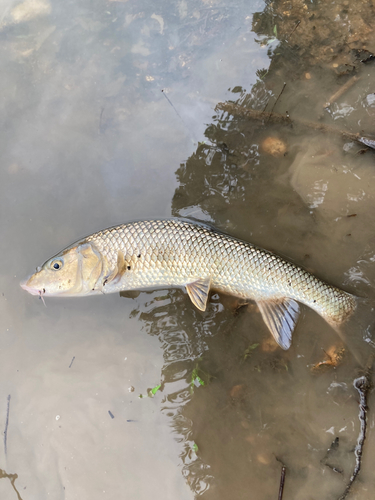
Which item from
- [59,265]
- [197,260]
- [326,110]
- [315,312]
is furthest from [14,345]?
[326,110]

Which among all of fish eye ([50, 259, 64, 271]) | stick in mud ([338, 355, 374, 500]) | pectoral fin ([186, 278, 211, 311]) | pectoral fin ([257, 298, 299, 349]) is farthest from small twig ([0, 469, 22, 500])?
stick in mud ([338, 355, 374, 500])

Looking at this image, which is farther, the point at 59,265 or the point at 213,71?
the point at 213,71

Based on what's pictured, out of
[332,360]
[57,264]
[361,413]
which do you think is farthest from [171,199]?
[361,413]

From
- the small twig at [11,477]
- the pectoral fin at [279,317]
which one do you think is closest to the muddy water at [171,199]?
the small twig at [11,477]

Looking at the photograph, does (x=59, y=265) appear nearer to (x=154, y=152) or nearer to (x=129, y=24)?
(x=154, y=152)

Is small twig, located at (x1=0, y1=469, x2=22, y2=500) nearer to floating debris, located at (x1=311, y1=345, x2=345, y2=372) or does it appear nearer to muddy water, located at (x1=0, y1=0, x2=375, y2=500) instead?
muddy water, located at (x1=0, y1=0, x2=375, y2=500)

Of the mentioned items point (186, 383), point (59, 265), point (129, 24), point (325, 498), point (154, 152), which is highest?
point (129, 24)

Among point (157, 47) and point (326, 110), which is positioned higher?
point (157, 47)
